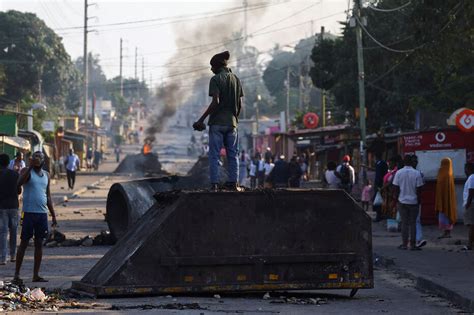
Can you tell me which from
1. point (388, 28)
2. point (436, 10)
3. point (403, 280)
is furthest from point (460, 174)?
point (388, 28)

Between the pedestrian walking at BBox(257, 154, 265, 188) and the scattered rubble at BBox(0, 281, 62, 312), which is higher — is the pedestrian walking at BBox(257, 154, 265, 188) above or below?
above

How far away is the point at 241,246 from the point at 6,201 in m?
5.91

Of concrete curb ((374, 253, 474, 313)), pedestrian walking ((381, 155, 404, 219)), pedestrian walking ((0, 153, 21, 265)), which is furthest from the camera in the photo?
pedestrian walking ((381, 155, 404, 219))

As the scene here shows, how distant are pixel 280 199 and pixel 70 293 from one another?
266cm

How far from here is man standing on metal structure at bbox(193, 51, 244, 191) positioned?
44.0 ft

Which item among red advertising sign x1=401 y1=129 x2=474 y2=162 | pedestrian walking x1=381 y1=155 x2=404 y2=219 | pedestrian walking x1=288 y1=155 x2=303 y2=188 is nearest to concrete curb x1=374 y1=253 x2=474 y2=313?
pedestrian walking x1=381 y1=155 x2=404 y2=219

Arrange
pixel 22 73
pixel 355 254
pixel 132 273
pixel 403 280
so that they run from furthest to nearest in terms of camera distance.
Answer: pixel 22 73 → pixel 403 280 → pixel 355 254 → pixel 132 273

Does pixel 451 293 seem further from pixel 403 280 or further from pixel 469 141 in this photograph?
pixel 469 141

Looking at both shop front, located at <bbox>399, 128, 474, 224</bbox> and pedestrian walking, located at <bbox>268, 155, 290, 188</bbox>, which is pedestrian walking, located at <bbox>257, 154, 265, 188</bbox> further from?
shop front, located at <bbox>399, 128, 474, 224</bbox>

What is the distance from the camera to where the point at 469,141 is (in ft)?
89.5

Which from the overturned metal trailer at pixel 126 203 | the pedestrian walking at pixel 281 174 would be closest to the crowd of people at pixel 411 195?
the overturned metal trailer at pixel 126 203

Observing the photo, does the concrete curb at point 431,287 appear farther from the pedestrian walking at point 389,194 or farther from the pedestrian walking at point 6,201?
the pedestrian walking at point 6,201

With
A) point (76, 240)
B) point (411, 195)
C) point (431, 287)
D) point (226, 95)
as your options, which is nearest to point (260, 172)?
point (76, 240)

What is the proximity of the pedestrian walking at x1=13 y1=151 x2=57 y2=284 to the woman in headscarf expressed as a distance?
10063 millimetres
